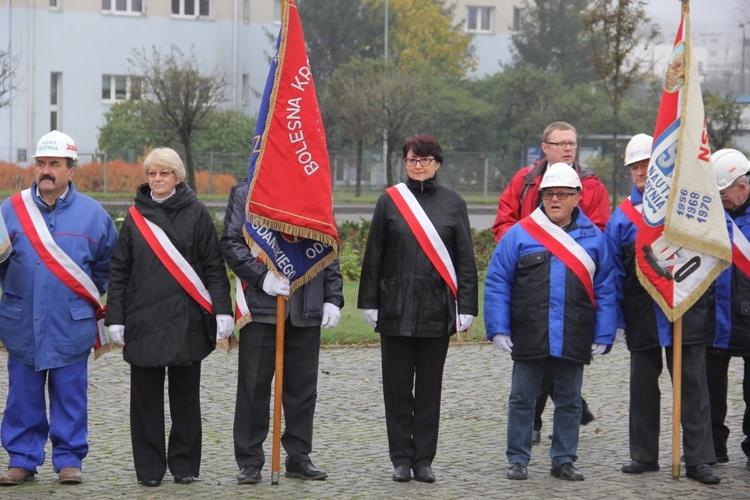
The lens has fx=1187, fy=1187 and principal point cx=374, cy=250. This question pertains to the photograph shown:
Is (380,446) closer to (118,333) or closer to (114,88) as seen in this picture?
(118,333)

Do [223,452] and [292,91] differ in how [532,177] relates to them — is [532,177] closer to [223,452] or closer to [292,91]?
[292,91]

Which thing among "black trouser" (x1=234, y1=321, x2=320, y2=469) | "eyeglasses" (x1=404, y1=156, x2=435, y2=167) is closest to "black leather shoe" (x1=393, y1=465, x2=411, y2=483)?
"black trouser" (x1=234, y1=321, x2=320, y2=469)

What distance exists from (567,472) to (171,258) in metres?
2.76

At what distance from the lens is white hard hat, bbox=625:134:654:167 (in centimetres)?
781

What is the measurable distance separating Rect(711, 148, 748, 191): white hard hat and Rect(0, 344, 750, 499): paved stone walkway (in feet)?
6.12

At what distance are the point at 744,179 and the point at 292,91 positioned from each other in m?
3.00

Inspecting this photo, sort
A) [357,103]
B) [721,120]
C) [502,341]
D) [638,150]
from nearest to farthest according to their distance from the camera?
[502,341] → [638,150] → [721,120] → [357,103]

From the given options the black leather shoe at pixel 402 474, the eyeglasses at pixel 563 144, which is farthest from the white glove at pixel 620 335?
the black leather shoe at pixel 402 474

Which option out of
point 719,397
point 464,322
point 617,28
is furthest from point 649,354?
point 617,28

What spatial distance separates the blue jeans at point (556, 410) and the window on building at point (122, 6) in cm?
4455

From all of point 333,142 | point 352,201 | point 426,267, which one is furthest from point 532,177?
point 333,142

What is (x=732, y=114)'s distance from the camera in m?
35.0

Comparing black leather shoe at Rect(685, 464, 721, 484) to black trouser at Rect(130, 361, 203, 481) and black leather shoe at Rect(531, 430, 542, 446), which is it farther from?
black trouser at Rect(130, 361, 203, 481)

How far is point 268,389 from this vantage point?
7.31m
